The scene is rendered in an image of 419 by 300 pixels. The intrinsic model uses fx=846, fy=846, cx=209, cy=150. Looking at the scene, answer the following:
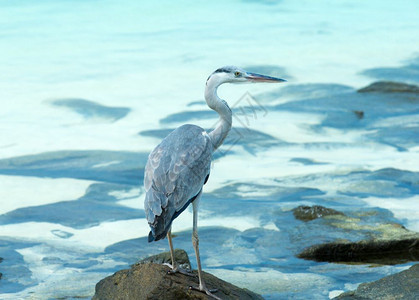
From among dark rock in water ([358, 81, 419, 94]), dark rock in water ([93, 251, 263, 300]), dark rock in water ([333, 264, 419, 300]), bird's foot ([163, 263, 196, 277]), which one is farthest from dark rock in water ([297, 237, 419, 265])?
dark rock in water ([358, 81, 419, 94])

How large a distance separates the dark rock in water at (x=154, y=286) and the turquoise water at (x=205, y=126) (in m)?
1.27

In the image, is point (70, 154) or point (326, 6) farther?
point (326, 6)

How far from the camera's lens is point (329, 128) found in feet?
44.9

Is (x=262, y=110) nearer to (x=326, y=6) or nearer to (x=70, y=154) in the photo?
(x=70, y=154)

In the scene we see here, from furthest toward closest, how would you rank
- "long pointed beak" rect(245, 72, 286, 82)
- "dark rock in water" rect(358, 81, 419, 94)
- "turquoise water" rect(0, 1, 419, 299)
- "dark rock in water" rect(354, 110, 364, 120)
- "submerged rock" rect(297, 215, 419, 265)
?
"dark rock in water" rect(358, 81, 419, 94)
"dark rock in water" rect(354, 110, 364, 120)
"turquoise water" rect(0, 1, 419, 299)
"submerged rock" rect(297, 215, 419, 265)
"long pointed beak" rect(245, 72, 286, 82)

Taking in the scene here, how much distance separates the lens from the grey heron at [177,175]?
19.4 feet

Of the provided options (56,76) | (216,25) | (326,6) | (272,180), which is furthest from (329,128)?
(326,6)

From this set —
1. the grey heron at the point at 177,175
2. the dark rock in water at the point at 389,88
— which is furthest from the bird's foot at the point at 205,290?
the dark rock in water at the point at 389,88

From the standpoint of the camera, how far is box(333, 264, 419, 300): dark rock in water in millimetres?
6461

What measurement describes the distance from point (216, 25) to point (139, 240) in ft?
54.1

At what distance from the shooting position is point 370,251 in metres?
8.13

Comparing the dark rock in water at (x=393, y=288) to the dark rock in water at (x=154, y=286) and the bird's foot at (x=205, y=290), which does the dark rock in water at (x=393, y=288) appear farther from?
the bird's foot at (x=205, y=290)

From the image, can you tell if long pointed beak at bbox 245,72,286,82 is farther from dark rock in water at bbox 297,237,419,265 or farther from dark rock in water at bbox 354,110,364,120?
dark rock in water at bbox 354,110,364,120

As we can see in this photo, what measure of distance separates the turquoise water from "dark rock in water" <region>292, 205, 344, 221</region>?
139 mm
